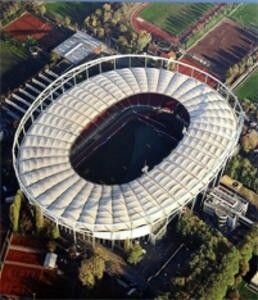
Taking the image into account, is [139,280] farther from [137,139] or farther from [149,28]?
[149,28]

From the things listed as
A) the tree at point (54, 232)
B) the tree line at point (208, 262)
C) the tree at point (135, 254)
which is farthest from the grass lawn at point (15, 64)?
the tree line at point (208, 262)

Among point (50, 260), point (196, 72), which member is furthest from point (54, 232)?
point (196, 72)

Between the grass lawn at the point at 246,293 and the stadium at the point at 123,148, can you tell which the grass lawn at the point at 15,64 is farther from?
the grass lawn at the point at 246,293

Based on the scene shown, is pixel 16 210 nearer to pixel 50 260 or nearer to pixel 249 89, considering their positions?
pixel 50 260

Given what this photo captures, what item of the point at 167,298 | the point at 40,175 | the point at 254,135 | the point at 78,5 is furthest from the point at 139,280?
the point at 78,5

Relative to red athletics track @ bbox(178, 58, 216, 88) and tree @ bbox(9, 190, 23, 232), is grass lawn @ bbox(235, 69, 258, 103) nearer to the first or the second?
red athletics track @ bbox(178, 58, 216, 88)

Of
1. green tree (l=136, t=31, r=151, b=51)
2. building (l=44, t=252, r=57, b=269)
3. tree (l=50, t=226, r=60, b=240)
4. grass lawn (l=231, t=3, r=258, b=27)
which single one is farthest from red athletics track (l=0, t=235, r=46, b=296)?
grass lawn (l=231, t=3, r=258, b=27)

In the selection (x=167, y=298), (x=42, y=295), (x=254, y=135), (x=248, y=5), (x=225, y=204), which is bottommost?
(x=42, y=295)
